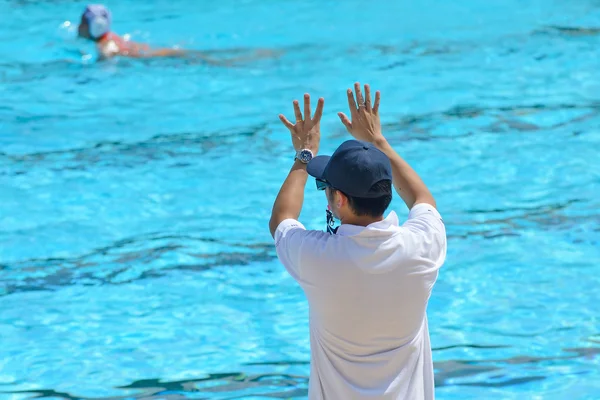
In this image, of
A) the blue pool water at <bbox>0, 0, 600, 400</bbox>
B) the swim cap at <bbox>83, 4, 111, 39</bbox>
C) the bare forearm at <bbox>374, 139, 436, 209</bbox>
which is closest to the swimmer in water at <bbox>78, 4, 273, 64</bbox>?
the swim cap at <bbox>83, 4, 111, 39</bbox>

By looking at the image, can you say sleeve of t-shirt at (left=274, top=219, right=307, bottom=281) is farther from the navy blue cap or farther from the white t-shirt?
the navy blue cap

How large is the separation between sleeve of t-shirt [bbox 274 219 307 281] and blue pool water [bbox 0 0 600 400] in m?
1.70

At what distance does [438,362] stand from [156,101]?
4.48 metres

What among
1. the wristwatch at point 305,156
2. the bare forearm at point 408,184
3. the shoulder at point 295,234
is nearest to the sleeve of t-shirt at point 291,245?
the shoulder at point 295,234

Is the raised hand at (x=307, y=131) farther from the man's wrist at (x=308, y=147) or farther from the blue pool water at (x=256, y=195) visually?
the blue pool water at (x=256, y=195)

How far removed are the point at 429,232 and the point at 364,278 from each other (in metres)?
0.24

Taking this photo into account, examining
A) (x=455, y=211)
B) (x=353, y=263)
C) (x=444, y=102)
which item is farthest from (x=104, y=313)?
(x=444, y=102)

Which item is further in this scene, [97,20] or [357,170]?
[97,20]

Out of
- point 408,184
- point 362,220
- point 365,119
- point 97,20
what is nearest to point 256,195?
point 97,20

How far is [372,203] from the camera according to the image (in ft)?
7.48

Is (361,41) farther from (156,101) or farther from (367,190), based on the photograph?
(367,190)

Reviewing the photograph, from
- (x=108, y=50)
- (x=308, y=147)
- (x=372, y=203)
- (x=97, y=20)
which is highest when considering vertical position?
(x=97, y=20)

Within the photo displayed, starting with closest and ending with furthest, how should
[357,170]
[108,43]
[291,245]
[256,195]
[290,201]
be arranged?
[357,170], [291,245], [290,201], [256,195], [108,43]

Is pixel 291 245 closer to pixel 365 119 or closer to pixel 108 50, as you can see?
pixel 365 119
